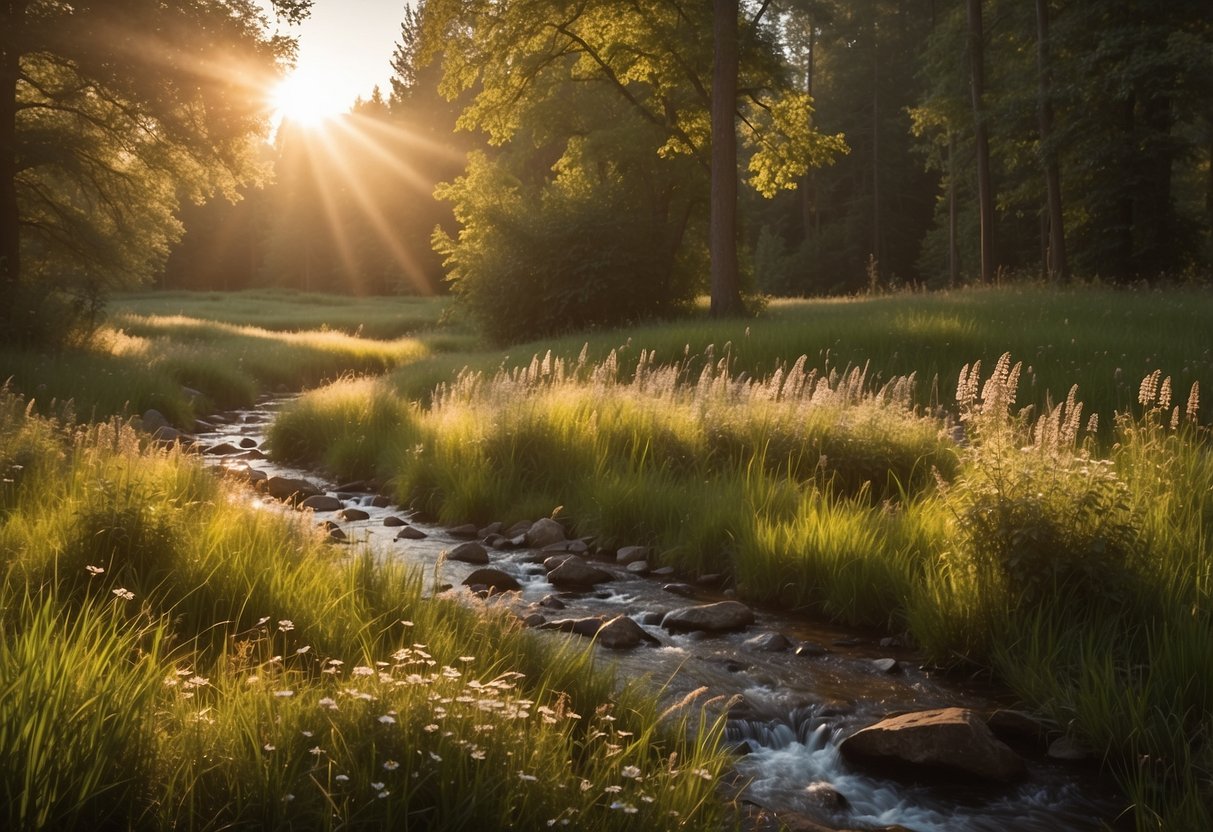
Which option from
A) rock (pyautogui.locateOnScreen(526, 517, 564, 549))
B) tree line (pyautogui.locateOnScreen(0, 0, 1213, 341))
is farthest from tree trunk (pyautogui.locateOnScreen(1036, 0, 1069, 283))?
rock (pyautogui.locateOnScreen(526, 517, 564, 549))

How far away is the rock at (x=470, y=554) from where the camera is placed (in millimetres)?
7762

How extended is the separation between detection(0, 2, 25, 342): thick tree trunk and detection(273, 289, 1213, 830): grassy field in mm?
5762

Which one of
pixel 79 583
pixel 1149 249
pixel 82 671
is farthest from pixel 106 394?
pixel 1149 249

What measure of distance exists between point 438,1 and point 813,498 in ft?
55.0

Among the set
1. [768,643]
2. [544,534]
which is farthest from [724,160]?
[768,643]

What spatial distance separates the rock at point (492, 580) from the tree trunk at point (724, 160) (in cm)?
1390

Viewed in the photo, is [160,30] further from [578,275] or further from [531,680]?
[531,680]

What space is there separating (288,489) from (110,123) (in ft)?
40.3

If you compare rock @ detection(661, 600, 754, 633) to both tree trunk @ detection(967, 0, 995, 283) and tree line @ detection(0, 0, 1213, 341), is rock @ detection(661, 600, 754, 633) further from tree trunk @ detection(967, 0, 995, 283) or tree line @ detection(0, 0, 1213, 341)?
tree trunk @ detection(967, 0, 995, 283)

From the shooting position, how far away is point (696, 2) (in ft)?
72.3

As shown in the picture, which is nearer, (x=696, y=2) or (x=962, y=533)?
(x=962, y=533)

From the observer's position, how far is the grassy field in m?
4.80

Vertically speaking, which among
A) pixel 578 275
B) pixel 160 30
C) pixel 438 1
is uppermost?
pixel 438 1

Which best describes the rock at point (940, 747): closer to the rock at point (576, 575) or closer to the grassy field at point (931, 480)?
the grassy field at point (931, 480)
